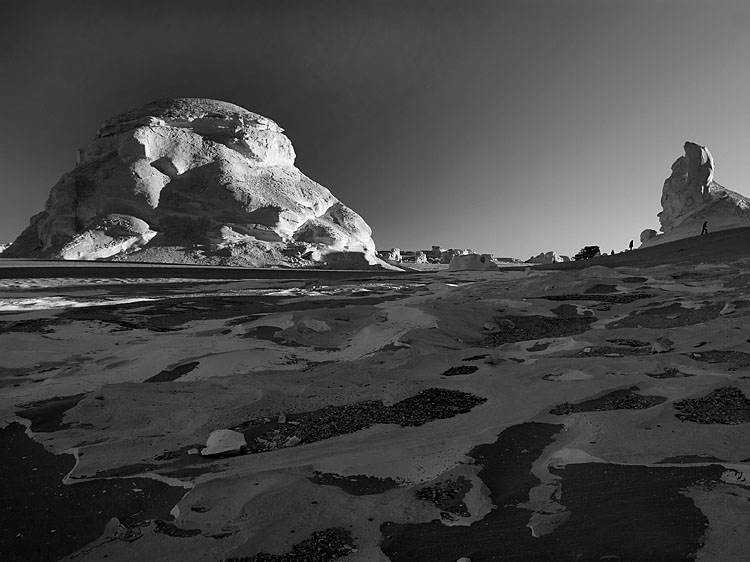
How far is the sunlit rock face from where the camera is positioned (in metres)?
41.5

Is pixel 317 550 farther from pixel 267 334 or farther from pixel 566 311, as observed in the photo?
pixel 566 311

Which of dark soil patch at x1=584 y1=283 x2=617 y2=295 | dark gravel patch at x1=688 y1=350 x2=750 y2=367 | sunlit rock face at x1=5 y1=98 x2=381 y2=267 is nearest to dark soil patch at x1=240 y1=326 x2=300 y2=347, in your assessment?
dark gravel patch at x1=688 y1=350 x2=750 y2=367

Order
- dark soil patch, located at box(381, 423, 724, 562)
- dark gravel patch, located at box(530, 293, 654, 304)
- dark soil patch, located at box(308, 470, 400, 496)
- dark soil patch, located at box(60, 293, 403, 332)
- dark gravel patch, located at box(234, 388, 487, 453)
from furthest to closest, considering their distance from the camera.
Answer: dark gravel patch, located at box(530, 293, 654, 304) < dark soil patch, located at box(60, 293, 403, 332) < dark gravel patch, located at box(234, 388, 487, 453) < dark soil patch, located at box(308, 470, 400, 496) < dark soil patch, located at box(381, 423, 724, 562)

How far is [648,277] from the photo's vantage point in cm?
1636

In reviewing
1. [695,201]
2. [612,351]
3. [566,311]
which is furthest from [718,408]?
[695,201]

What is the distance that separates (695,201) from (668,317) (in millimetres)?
40733

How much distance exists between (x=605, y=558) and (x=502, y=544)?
47 cm

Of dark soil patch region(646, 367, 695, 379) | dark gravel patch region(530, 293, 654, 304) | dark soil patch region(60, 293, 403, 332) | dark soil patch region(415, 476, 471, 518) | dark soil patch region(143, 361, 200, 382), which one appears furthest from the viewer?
dark gravel patch region(530, 293, 654, 304)

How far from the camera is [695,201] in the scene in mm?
41250

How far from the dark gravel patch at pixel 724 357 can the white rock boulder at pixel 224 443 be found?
581 centimetres

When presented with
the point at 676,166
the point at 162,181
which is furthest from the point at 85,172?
the point at 676,166

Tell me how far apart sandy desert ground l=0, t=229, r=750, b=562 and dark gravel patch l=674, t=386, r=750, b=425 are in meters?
0.02

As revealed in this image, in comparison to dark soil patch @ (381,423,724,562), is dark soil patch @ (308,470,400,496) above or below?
below

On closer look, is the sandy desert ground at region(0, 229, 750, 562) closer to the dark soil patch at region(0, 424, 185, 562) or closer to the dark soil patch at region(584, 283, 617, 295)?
the dark soil patch at region(0, 424, 185, 562)
